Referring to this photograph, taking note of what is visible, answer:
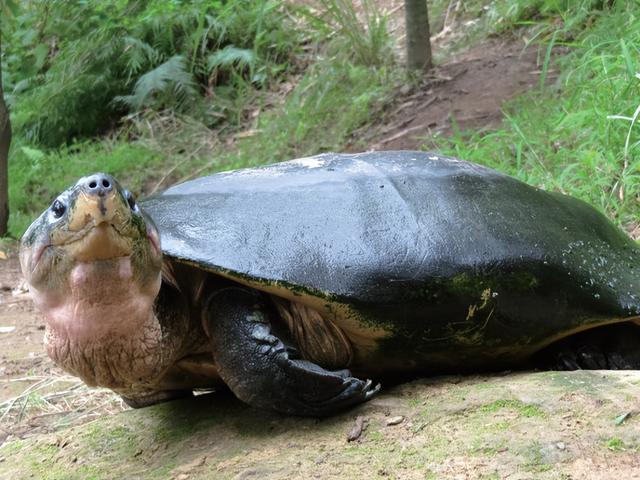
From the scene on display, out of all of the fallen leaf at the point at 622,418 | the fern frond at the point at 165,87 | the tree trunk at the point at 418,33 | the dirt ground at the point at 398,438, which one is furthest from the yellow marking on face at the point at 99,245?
the fern frond at the point at 165,87

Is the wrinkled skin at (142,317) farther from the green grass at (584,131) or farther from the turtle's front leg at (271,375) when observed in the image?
the green grass at (584,131)

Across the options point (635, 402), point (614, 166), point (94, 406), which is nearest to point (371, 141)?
point (614, 166)

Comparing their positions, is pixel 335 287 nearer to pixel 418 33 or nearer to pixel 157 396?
pixel 157 396

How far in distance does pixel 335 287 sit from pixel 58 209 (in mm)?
690

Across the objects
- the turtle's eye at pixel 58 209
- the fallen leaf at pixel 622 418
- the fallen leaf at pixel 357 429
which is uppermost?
the turtle's eye at pixel 58 209

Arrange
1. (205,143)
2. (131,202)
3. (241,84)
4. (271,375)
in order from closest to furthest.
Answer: (131,202) < (271,375) < (205,143) < (241,84)

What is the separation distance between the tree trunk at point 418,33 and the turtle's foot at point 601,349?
14.3 feet

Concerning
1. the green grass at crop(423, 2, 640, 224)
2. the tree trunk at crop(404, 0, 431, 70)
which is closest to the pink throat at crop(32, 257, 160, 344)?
the green grass at crop(423, 2, 640, 224)

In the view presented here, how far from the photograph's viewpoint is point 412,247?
2.03 metres

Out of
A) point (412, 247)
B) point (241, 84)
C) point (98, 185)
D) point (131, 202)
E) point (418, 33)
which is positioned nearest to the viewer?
point (98, 185)

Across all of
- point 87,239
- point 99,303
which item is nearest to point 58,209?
point 87,239

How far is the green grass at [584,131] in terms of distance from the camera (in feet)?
11.9

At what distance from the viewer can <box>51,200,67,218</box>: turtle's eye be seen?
5.12ft

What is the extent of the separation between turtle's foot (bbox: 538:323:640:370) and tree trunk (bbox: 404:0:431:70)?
4363mm
